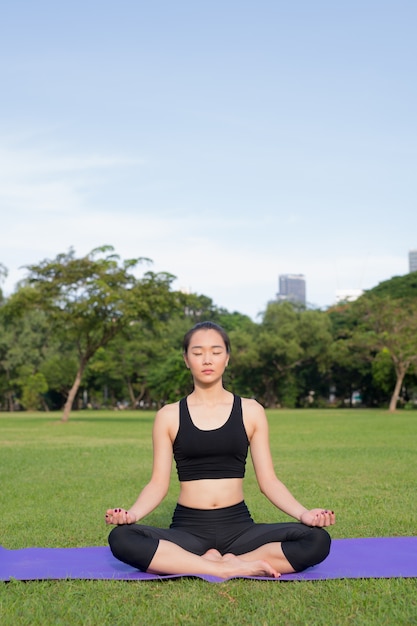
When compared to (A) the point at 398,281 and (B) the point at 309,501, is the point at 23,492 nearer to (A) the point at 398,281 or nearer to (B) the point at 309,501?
(B) the point at 309,501

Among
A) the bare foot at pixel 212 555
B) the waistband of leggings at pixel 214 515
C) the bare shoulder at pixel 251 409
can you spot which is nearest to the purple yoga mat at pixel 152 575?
the bare foot at pixel 212 555

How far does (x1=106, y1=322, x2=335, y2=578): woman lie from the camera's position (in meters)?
4.33

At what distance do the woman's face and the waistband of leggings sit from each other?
2.38 ft

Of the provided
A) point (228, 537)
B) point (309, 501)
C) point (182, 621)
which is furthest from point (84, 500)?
point (182, 621)

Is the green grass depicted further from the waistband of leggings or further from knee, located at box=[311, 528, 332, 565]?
the waistband of leggings

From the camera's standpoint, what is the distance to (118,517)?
13.8 ft

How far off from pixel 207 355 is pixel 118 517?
3.38 feet

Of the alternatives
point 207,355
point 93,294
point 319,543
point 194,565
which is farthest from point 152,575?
point 93,294

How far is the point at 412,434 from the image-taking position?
20312 millimetres

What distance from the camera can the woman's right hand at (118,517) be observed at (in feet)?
13.7

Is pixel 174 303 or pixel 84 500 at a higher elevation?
pixel 174 303

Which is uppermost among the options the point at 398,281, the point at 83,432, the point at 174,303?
the point at 398,281

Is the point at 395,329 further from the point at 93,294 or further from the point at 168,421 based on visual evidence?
the point at 168,421

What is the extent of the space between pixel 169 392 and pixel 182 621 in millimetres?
48176
